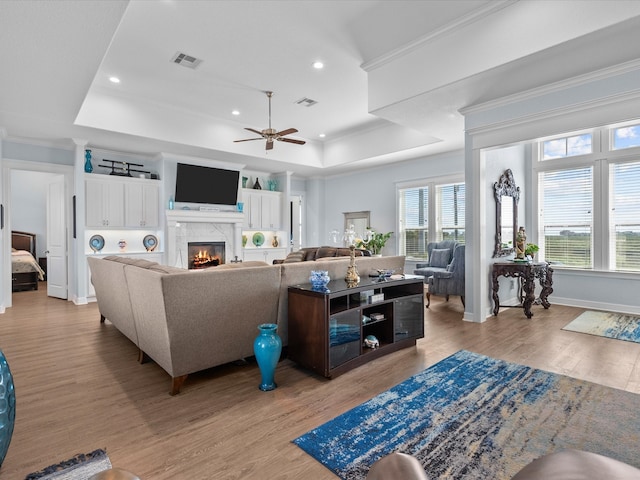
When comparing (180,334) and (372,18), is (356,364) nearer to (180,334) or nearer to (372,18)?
(180,334)

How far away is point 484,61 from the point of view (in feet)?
11.2

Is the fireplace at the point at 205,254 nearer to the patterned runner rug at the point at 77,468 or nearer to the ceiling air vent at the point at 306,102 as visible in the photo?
the ceiling air vent at the point at 306,102

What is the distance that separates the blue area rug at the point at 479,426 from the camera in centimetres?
181

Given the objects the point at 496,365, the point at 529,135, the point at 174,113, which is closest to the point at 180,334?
the point at 496,365

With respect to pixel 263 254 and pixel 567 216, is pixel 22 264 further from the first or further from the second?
pixel 567 216

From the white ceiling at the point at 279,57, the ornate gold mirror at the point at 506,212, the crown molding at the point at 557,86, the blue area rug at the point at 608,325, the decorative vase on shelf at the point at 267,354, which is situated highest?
the white ceiling at the point at 279,57

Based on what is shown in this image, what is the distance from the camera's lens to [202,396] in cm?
257

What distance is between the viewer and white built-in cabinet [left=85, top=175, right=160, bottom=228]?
6.36m

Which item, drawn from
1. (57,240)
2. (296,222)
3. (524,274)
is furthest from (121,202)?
(524,274)

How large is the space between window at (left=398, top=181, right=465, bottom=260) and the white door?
7.01 meters

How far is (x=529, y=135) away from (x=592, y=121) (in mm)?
623

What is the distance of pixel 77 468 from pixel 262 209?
23.7 feet

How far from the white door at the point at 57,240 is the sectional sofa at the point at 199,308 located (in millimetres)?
4206

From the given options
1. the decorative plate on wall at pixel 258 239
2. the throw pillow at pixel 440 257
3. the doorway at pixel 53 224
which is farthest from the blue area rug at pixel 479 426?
the decorative plate on wall at pixel 258 239
